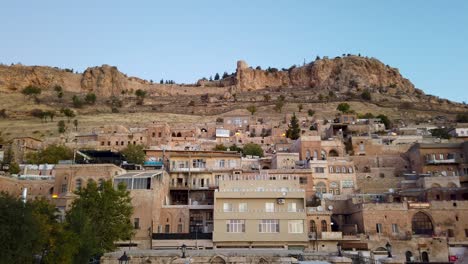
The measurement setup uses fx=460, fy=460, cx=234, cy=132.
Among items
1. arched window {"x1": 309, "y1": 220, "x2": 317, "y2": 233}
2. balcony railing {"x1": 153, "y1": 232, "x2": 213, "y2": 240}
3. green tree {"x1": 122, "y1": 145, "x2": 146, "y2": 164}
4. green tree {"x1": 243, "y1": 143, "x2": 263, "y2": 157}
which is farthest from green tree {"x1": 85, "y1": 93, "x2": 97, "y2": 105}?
arched window {"x1": 309, "y1": 220, "x2": 317, "y2": 233}

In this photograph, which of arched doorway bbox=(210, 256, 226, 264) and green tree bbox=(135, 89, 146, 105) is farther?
green tree bbox=(135, 89, 146, 105)

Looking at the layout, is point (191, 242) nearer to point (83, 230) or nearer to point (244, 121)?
point (83, 230)

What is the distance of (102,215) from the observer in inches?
1240

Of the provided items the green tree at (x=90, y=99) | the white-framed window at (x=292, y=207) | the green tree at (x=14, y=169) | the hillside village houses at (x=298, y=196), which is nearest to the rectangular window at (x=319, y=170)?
the hillside village houses at (x=298, y=196)

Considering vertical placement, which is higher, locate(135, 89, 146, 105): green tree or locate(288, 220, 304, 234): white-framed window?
locate(135, 89, 146, 105): green tree

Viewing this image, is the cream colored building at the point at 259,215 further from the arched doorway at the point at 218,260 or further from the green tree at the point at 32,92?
the green tree at the point at 32,92

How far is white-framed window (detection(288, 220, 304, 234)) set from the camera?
37.4 m

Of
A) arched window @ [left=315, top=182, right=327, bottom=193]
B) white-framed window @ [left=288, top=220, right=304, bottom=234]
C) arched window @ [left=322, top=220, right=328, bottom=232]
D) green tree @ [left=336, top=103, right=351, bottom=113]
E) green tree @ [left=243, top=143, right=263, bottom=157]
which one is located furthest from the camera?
green tree @ [left=336, top=103, right=351, bottom=113]

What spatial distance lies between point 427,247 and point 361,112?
60.4 metres

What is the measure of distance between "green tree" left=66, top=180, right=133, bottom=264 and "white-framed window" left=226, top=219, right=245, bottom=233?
8603 millimetres

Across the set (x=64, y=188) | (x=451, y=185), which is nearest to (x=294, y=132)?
(x=451, y=185)

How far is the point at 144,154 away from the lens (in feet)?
175

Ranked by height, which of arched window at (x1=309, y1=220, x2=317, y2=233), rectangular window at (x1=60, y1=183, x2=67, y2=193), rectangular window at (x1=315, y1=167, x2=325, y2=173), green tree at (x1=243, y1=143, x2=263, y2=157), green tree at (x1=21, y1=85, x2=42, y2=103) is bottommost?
arched window at (x1=309, y1=220, x2=317, y2=233)

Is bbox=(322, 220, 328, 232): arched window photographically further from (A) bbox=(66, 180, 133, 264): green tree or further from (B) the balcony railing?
(A) bbox=(66, 180, 133, 264): green tree
